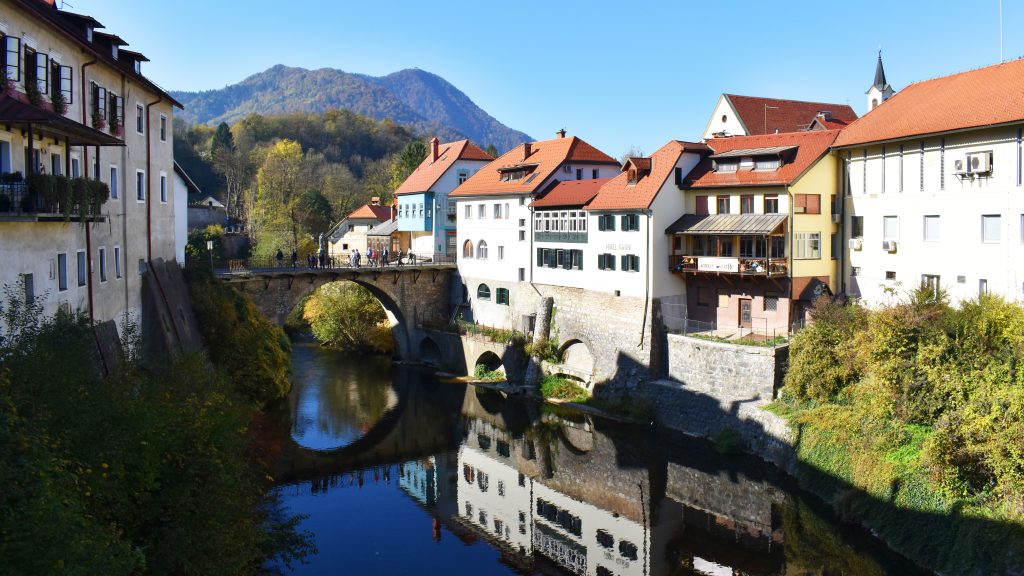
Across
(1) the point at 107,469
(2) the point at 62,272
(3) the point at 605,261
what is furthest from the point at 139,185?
(3) the point at 605,261

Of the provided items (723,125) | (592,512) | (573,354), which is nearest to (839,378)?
(592,512)

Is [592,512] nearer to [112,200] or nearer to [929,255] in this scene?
[929,255]

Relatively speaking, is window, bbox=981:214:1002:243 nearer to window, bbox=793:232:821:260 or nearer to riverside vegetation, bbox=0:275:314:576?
window, bbox=793:232:821:260

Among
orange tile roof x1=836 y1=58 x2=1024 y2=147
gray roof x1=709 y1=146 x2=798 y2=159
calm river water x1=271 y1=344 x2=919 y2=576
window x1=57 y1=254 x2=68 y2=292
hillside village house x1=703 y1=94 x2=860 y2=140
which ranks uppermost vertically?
hillside village house x1=703 y1=94 x2=860 y2=140

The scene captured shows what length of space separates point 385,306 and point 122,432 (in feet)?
125

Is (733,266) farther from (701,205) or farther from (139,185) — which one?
(139,185)

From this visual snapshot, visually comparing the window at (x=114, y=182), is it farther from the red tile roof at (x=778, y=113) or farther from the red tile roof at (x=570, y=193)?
the red tile roof at (x=778, y=113)

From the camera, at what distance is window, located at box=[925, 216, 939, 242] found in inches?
1238

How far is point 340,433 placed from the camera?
36406 millimetres

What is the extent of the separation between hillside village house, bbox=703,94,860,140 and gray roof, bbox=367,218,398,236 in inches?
923

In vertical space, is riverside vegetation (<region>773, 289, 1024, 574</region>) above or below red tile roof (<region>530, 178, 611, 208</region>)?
below

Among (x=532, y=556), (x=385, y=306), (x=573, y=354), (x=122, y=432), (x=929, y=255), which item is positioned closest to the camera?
(x=122, y=432)

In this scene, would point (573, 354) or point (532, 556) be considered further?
point (573, 354)

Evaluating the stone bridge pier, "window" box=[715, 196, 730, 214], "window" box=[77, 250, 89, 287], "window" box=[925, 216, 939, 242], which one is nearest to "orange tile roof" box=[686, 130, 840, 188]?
"window" box=[715, 196, 730, 214]
